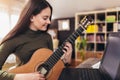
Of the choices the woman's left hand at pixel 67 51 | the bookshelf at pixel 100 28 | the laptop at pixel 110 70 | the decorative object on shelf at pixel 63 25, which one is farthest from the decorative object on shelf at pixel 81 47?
the laptop at pixel 110 70

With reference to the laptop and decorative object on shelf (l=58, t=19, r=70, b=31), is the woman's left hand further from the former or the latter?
decorative object on shelf (l=58, t=19, r=70, b=31)

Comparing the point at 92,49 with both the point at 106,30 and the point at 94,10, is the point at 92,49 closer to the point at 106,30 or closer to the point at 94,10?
the point at 106,30

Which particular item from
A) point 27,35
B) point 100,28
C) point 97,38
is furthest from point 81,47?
point 27,35

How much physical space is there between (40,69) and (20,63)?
15 cm

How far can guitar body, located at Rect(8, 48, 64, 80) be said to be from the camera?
1190mm

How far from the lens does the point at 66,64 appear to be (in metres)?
1.29

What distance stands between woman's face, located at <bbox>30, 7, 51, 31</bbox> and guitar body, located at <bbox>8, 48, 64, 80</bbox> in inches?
6.3

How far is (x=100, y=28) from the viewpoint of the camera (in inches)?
207

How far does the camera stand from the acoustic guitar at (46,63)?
1183mm

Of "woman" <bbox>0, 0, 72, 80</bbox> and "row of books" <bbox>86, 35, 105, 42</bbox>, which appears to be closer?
"woman" <bbox>0, 0, 72, 80</bbox>

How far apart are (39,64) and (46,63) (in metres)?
0.05

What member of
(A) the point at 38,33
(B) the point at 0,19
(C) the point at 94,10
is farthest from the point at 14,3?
(A) the point at 38,33

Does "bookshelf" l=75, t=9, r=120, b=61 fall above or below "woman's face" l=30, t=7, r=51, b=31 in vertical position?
below

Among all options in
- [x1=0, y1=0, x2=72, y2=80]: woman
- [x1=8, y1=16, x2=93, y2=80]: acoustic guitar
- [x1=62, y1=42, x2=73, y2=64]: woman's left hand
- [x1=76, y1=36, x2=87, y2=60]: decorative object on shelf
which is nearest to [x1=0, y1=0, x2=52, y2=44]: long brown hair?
[x1=0, y1=0, x2=72, y2=80]: woman
